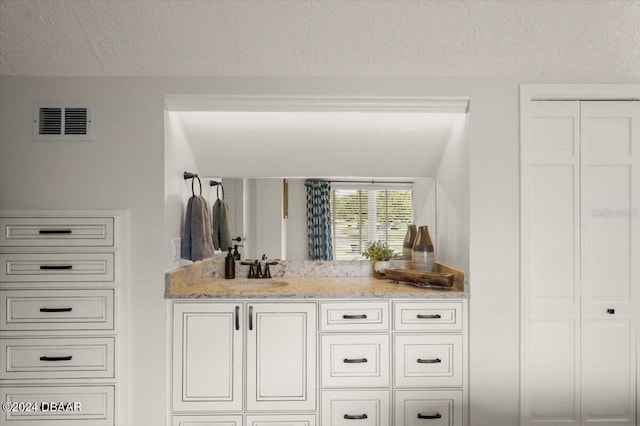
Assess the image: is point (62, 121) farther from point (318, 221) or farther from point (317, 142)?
point (318, 221)

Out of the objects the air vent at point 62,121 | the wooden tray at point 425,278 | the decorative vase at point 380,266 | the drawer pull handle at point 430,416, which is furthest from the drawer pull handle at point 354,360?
the air vent at point 62,121

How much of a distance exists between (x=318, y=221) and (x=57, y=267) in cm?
155

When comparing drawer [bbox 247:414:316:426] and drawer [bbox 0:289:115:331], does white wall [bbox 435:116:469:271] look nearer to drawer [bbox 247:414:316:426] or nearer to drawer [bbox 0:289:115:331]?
drawer [bbox 247:414:316:426]

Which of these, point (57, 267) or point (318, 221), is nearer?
point (57, 267)

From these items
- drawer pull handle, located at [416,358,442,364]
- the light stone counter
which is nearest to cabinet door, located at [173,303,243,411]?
the light stone counter

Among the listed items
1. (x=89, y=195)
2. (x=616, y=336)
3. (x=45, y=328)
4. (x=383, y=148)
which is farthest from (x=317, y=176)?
(x=616, y=336)

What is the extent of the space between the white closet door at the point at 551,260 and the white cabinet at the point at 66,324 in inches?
89.0

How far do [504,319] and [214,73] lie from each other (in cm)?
212

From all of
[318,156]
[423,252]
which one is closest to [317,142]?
[318,156]

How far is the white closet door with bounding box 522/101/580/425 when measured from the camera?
2.38 meters

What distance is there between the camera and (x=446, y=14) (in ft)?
6.75

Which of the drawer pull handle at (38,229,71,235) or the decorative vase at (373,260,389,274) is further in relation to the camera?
the decorative vase at (373,260,389,274)

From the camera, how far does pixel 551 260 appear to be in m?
2.41

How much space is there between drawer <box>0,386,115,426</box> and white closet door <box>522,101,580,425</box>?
2.35 m
